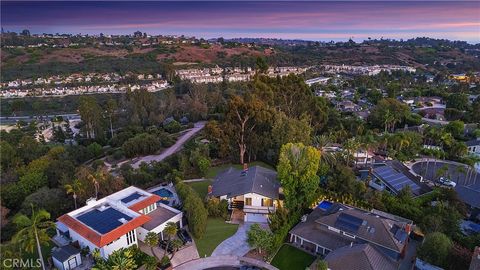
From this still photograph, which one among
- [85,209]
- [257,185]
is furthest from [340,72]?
[85,209]

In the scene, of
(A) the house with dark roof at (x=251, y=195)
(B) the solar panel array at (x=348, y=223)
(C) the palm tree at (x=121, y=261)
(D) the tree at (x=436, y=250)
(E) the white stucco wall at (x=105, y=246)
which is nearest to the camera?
(C) the palm tree at (x=121, y=261)

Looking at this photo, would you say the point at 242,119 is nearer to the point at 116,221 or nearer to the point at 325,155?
the point at 325,155

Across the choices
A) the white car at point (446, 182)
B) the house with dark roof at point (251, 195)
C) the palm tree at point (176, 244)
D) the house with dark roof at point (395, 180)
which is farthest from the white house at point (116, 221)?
the white car at point (446, 182)

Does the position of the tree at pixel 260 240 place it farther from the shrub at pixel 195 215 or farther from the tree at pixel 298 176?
the tree at pixel 298 176

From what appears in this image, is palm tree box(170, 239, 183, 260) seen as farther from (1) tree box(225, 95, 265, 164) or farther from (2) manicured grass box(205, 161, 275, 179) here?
(1) tree box(225, 95, 265, 164)

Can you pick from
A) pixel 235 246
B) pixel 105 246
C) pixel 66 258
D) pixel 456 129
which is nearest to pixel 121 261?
pixel 105 246

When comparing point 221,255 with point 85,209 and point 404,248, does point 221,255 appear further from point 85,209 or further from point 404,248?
point 404,248
